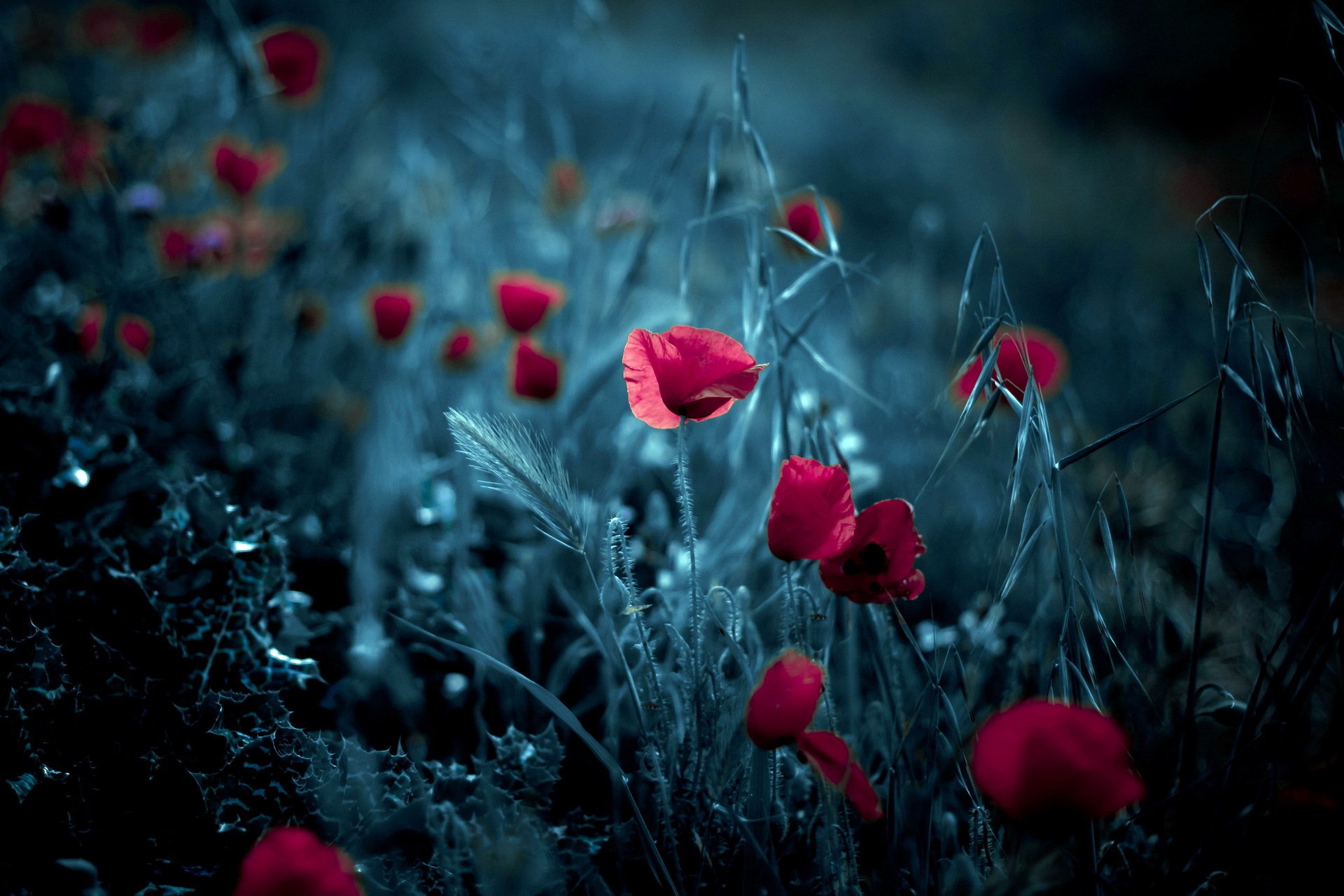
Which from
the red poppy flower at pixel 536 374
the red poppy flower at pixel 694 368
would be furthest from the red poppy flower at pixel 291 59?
the red poppy flower at pixel 694 368

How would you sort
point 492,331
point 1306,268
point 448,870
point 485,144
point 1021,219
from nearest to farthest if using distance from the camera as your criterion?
point 448,870, point 1306,268, point 492,331, point 485,144, point 1021,219

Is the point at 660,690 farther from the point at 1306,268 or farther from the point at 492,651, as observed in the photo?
the point at 1306,268

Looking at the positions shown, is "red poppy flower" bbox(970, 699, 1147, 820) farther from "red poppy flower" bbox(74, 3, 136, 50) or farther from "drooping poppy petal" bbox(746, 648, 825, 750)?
"red poppy flower" bbox(74, 3, 136, 50)

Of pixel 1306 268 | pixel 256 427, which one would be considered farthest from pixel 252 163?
pixel 1306 268

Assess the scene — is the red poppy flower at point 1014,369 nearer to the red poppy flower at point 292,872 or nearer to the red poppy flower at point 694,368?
the red poppy flower at point 694,368

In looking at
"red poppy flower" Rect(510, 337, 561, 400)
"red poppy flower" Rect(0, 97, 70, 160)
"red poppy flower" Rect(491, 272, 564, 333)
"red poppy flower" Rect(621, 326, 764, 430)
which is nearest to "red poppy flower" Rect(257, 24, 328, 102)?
"red poppy flower" Rect(0, 97, 70, 160)
